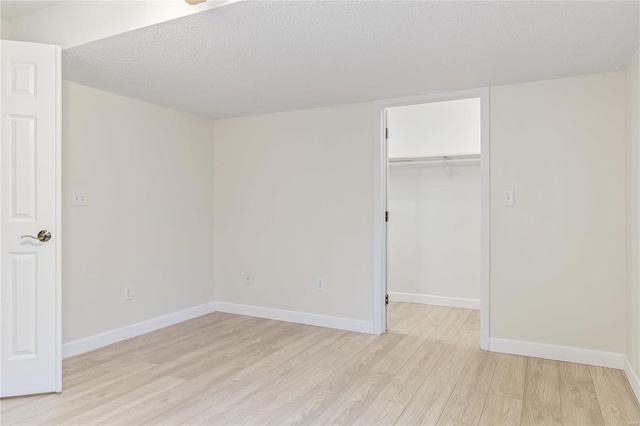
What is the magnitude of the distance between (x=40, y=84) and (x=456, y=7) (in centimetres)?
242

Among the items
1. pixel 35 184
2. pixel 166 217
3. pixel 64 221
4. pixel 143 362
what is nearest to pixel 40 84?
pixel 35 184

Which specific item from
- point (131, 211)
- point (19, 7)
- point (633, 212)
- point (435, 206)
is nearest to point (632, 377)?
point (633, 212)

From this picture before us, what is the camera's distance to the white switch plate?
320 cm

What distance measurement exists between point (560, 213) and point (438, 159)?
1775 millimetres

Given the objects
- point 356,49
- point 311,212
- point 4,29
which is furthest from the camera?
point 311,212

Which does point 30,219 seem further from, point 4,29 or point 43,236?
point 4,29

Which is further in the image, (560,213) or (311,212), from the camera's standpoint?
(311,212)

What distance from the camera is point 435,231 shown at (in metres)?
4.82

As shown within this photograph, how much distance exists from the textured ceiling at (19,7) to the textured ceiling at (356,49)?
34 centimetres

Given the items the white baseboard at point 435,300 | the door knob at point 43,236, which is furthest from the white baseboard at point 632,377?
the door knob at point 43,236

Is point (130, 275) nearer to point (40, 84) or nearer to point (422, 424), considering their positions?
point (40, 84)

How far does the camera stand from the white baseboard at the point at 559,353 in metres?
2.89

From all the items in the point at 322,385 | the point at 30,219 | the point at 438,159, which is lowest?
the point at 322,385

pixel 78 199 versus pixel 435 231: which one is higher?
pixel 78 199
